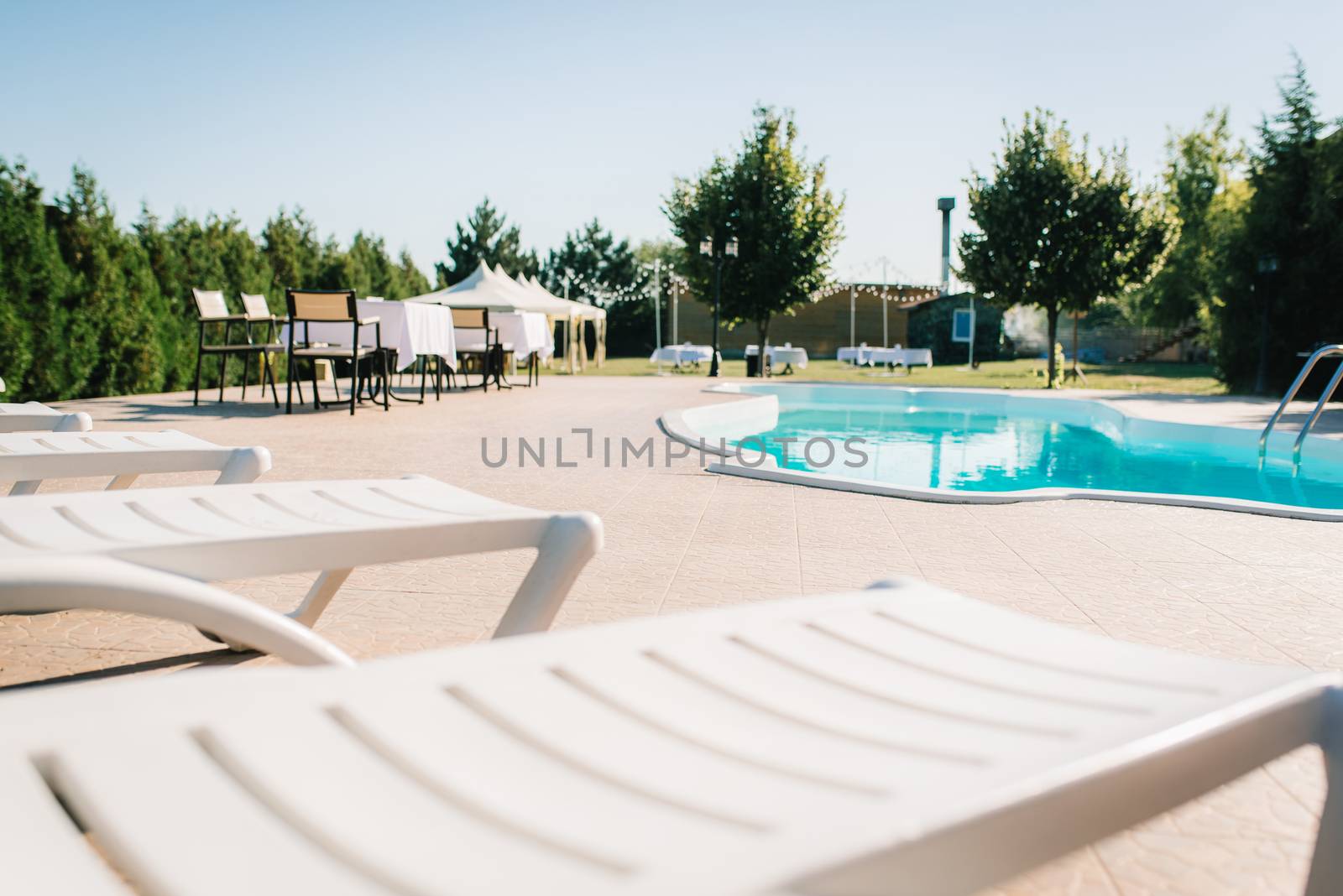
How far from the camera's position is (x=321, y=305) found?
9008 mm

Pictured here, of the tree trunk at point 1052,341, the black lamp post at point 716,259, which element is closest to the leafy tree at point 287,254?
the black lamp post at point 716,259

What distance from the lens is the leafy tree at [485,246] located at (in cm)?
4406

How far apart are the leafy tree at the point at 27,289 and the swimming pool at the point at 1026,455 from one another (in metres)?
7.54

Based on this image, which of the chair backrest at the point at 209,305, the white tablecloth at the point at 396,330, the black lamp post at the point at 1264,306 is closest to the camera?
the chair backrest at the point at 209,305

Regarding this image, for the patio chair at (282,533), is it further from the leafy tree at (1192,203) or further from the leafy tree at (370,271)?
the leafy tree at (1192,203)

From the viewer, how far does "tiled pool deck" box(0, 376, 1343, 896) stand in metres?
1.64

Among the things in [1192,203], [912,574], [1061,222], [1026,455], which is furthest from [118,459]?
[1192,203]

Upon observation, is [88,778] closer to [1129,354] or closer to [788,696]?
[788,696]

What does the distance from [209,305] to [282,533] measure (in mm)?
9467

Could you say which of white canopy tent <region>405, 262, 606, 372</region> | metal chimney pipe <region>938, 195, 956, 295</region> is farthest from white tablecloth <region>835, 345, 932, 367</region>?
white canopy tent <region>405, 262, 606, 372</region>

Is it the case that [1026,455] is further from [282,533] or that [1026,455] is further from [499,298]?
Result: [499,298]

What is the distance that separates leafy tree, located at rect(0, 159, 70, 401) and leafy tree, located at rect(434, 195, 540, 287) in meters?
33.3

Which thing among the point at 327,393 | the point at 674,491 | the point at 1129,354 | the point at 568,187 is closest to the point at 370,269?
the point at 327,393

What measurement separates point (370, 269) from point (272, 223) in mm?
2884
